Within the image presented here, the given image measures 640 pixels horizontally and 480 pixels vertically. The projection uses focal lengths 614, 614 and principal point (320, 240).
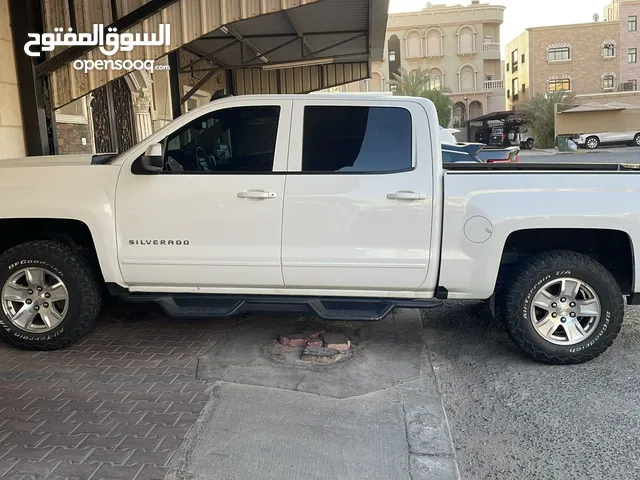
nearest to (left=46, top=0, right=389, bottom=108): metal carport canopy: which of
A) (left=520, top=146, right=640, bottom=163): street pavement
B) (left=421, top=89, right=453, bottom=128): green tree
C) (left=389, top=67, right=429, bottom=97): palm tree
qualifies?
(left=520, top=146, right=640, bottom=163): street pavement

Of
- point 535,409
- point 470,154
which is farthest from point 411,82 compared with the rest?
point 535,409

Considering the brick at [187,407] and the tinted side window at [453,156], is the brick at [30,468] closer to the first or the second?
the brick at [187,407]

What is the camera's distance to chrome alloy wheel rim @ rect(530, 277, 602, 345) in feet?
15.2

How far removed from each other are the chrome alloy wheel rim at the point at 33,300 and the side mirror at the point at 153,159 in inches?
48.1

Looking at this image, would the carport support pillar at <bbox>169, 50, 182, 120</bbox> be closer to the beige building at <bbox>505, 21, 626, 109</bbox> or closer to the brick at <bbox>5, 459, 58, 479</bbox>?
the brick at <bbox>5, 459, 58, 479</bbox>

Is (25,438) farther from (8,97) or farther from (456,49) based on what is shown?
(456,49)

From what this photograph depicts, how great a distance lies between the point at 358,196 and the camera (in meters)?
4.58

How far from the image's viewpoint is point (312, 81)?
642 inches

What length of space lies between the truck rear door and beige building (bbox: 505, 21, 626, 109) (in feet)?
190

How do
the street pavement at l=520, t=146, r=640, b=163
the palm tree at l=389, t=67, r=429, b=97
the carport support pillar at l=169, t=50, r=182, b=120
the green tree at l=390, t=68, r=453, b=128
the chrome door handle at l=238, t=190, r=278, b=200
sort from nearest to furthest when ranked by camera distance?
the chrome door handle at l=238, t=190, r=278, b=200, the carport support pillar at l=169, t=50, r=182, b=120, the street pavement at l=520, t=146, r=640, b=163, the green tree at l=390, t=68, r=453, b=128, the palm tree at l=389, t=67, r=429, b=97

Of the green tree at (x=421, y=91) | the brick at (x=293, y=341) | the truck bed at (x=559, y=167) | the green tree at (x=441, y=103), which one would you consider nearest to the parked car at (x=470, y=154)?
the truck bed at (x=559, y=167)

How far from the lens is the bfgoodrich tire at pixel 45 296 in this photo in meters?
4.89

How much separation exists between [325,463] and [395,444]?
1.54ft

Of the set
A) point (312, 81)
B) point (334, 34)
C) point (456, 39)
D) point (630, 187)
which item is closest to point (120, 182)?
point (630, 187)
